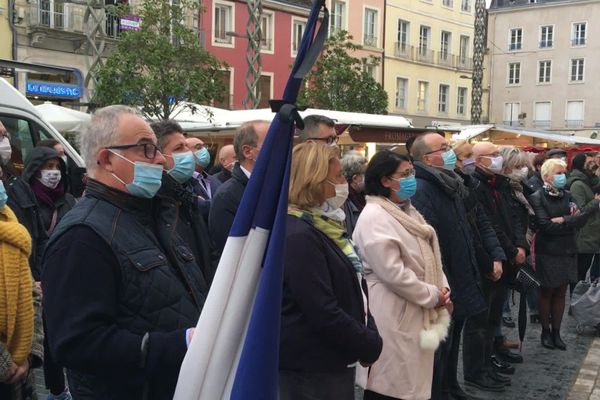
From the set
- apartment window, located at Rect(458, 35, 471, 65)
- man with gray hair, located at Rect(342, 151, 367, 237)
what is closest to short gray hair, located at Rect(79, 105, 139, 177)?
man with gray hair, located at Rect(342, 151, 367, 237)

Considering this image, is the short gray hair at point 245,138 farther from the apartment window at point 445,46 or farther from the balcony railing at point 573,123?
the balcony railing at point 573,123

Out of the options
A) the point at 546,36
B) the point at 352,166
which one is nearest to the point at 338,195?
the point at 352,166

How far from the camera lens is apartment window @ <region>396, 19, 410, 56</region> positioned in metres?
39.3

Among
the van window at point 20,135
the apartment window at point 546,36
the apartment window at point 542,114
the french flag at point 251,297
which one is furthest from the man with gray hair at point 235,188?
the apartment window at point 546,36

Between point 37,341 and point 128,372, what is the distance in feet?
4.11

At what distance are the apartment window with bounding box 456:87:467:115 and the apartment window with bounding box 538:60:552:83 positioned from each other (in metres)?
9.90

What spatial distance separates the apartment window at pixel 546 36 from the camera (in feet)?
Result: 166

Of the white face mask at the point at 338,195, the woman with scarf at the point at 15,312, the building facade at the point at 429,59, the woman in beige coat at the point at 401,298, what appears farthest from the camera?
the building facade at the point at 429,59

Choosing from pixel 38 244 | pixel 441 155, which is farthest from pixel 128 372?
pixel 441 155

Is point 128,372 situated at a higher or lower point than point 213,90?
lower

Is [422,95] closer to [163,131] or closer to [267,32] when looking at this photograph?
[267,32]

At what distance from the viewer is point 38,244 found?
15.8ft

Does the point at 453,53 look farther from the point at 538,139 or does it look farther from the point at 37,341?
the point at 37,341

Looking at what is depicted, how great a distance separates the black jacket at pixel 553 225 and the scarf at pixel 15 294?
537 cm
